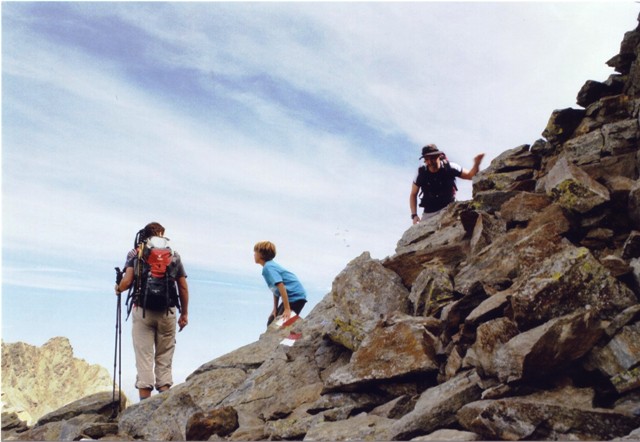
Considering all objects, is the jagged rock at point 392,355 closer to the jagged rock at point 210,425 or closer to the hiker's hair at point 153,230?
the jagged rock at point 210,425

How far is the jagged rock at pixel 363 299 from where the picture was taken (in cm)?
1288

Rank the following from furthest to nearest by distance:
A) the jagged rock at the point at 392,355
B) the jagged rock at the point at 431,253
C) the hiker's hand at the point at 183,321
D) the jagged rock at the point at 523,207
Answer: the hiker's hand at the point at 183,321 → the jagged rock at the point at 431,253 → the jagged rock at the point at 523,207 → the jagged rock at the point at 392,355

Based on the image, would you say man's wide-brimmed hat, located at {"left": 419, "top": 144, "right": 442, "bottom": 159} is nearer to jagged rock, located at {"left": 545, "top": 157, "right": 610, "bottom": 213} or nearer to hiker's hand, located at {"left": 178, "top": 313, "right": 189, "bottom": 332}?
jagged rock, located at {"left": 545, "top": 157, "right": 610, "bottom": 213}

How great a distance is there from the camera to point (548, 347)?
27.2 ft

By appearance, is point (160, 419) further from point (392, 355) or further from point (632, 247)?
point (632, 247)

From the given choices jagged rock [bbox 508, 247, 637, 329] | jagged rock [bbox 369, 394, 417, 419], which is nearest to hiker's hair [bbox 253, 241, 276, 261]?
jagged rock [bbox 369, 394, 417, 419]

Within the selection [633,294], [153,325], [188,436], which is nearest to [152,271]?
[153,325]

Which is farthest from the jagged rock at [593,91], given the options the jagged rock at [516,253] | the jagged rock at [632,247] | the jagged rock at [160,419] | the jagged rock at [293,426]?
the jagged rock at [160,419]

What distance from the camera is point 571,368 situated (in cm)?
875

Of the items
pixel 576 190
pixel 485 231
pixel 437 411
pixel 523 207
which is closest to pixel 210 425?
pixel 437 411

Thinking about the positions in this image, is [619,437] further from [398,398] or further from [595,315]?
[398,398]

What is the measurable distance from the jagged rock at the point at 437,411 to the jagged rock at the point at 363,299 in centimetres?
343

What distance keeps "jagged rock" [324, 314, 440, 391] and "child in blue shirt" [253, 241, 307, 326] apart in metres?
7.35

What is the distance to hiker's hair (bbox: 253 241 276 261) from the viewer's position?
726 inches
